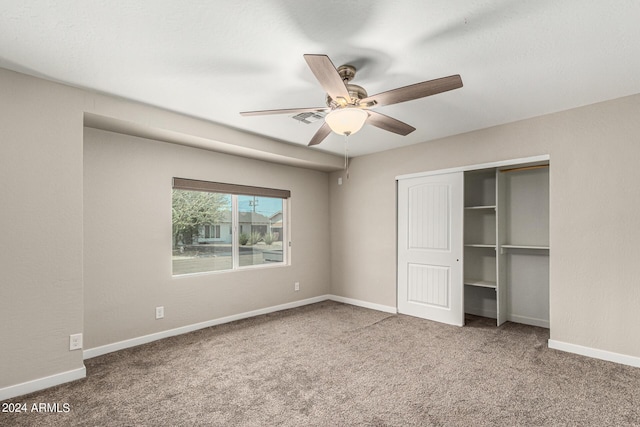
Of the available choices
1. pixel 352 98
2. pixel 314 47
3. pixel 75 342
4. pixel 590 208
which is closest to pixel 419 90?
pixel 352 98

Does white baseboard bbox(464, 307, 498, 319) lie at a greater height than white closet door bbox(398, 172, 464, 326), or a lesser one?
lesser

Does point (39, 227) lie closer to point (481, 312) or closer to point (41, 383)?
point (41, 383)

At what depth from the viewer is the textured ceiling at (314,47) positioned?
183 centimetres

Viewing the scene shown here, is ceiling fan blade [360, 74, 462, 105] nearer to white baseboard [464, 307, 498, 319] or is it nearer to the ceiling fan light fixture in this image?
the ceiling fan light fixture

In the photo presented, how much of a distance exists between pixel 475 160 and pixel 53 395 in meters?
4.65

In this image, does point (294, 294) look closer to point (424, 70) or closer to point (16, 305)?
point (16, 305)

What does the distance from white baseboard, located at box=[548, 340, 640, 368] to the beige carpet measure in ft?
0.32

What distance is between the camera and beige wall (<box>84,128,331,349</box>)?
3.33 metres

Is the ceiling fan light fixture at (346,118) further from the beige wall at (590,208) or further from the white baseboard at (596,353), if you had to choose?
the white baseboard at (596,353)

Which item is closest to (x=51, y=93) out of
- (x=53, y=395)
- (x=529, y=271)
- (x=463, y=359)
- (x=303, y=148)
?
(x=53, y=395)

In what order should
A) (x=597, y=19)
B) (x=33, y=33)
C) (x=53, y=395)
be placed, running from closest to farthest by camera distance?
1. (x=597, y=19)
2. (x=33, y=33)
3. (x=53, y=395)

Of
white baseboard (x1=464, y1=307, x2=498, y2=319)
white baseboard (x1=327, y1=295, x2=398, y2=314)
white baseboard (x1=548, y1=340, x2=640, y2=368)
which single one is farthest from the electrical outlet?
white baseboard (x1=464, y1=307, x2=498, y2=319)

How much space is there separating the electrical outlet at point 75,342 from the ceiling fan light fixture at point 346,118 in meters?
2.70

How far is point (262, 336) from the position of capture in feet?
12.5
